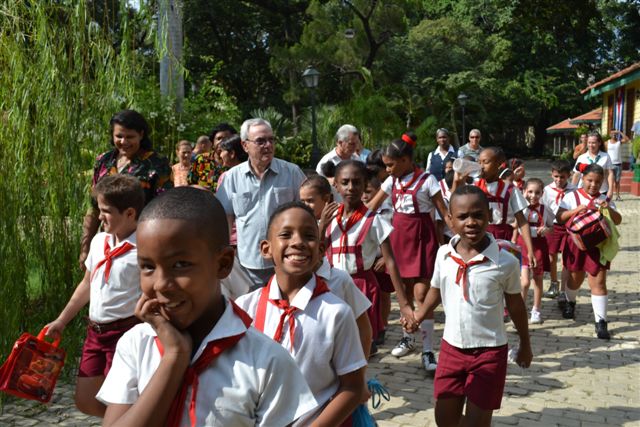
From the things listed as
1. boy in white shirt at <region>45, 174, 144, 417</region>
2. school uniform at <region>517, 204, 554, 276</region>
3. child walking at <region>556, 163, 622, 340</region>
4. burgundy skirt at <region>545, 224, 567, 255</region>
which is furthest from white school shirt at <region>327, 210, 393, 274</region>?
burgundy skirt at <region>545, 224, 567, 255</region>

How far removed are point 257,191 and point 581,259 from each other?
3834mm

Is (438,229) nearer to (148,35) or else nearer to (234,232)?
(234,232)

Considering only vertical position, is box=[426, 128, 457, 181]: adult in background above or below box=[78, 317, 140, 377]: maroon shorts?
above

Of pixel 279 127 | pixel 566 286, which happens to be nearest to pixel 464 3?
pixel 279 127

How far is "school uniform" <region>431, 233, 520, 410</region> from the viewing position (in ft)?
12.3

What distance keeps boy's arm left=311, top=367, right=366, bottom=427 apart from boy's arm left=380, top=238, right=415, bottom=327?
1.55 meters

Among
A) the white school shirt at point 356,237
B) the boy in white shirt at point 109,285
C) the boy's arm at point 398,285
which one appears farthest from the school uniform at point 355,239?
the boy in white shirt at point 109,285

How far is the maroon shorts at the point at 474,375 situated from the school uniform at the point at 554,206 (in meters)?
4.28

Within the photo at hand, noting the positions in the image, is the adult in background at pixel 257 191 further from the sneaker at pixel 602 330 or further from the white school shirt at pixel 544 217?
the white school shirt at pixel 544 217

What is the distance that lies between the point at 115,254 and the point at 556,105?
1586 inches

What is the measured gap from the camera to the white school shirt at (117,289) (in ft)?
12.0

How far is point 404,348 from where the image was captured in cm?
621

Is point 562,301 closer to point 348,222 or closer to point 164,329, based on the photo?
point 348,222

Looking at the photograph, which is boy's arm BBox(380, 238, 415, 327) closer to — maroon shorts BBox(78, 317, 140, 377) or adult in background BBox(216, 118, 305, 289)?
adult in background BBox(216, 118, 305, 289)
